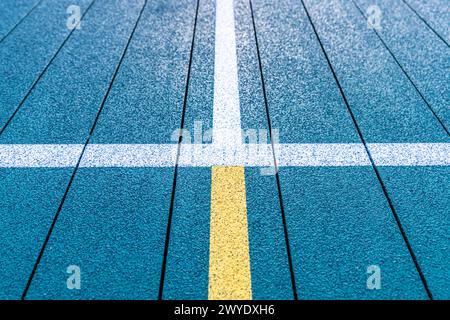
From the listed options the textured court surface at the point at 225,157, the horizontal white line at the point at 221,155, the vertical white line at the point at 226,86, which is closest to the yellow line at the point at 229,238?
the textured court surface at the point at 225,157

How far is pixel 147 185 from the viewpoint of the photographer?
2.64 metres

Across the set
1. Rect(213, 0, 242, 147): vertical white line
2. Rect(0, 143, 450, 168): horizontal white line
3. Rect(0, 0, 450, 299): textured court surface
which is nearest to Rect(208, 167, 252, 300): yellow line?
Rect(0, 0, 450, 299): textured court surface

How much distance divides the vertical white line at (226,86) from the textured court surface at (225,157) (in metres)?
0.01

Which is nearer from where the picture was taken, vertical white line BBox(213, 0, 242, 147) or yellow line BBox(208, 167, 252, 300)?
yellow line BBox(208, 167, 252, 300)

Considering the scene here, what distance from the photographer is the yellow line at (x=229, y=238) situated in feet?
6.93

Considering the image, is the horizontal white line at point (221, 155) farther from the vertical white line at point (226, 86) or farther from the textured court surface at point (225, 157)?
the vertical white line at point (226, 86)

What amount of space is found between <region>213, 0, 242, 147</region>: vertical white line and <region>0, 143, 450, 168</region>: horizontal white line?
0.44 feet

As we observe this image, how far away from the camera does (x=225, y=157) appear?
9.32 ft

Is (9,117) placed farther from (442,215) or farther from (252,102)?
(442,215)

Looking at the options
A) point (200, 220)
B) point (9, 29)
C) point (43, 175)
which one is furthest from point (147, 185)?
point (9, 29)

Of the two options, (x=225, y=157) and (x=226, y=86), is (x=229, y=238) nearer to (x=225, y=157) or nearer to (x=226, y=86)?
(x=225, y=157)

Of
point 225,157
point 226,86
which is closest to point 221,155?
point 225,157

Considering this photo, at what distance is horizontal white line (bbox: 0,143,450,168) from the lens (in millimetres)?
2779

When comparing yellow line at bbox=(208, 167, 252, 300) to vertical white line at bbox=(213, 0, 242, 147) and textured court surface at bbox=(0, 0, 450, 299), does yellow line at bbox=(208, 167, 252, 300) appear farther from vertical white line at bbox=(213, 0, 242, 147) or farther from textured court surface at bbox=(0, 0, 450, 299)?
vertical white line at bbox=(213, 0, 242, 147)
